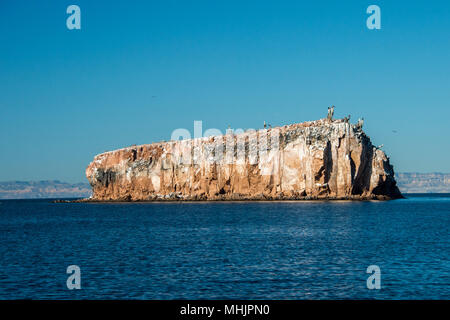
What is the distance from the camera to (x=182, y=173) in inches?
4220

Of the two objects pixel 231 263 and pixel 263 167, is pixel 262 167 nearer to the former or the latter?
pixel 263 167

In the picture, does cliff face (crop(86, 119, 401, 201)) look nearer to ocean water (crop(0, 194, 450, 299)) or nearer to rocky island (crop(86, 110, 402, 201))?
rocky island (crop(86, 110, 402, 201))

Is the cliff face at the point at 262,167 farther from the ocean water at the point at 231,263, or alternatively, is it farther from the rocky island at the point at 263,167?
the ocean water at the point at 231,263

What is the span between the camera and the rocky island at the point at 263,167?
90.9 meters

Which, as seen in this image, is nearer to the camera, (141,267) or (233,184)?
(141,267)

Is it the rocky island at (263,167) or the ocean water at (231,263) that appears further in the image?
the rocky island at (263,167)

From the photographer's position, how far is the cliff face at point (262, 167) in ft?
298

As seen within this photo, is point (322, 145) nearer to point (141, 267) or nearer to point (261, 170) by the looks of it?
point (261, 170)

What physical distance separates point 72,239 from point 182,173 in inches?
2698

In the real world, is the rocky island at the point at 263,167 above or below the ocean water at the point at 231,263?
above

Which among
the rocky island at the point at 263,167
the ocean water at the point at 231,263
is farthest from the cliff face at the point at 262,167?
the ocean water at the point at 231,263

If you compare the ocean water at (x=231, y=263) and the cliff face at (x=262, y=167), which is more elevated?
the cliff face at (x=262, y=167)

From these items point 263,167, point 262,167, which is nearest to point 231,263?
point 263,167
